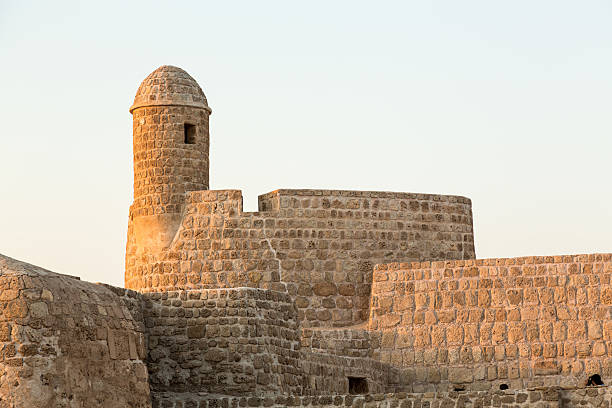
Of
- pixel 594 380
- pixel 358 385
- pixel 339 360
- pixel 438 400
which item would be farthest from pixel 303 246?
pixel 438 400

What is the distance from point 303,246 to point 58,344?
8.95m

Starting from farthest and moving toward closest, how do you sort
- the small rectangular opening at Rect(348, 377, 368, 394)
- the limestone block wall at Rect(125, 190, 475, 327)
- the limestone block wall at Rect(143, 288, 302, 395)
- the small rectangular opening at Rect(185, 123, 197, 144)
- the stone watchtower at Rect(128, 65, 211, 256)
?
the small rectangular opening at Rect(185, 123, 197, 144), the stone watchtower at Rect(128, 65, 211, 256), the limestone block wall at Rect(125, 190, 475, 327), the small rectangular opening at Rect(348, 377, 368, 394), the limestone block wall at Rect(143, 288, 302, 395)

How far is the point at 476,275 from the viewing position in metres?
22.7

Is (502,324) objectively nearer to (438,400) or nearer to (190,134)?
(438,400)

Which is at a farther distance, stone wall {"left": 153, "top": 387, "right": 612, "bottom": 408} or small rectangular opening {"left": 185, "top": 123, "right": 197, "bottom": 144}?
small rectangular opening {"left": 185, "top": 123, "right": 197, "bottom": 144}

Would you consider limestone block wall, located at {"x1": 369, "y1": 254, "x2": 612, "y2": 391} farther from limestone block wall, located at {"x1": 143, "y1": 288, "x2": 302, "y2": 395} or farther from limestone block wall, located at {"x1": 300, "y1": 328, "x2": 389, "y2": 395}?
limestone block wall, located at {"x1": 143, "y1": 288, "x2": 302, "y2": 395}

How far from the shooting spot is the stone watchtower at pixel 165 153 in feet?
81.3

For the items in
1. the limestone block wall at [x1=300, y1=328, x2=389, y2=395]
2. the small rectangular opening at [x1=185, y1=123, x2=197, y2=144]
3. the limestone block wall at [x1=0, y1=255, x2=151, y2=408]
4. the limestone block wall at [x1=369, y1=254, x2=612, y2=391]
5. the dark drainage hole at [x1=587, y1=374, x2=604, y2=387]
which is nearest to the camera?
the limestone block wall at [x1=0, y1=255, x2=151, y2=408]

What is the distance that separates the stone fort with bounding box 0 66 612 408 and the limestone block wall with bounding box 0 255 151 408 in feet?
0.07

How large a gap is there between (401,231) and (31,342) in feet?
33.7

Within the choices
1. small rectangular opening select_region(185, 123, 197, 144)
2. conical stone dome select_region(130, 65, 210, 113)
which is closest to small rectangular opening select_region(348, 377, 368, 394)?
small rectangular opening select_region(185, 123, 197, 144)

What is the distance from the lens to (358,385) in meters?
21.2

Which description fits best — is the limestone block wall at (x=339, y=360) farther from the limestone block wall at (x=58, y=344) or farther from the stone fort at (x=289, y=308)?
the limestone block wall at (x=58, y=344)

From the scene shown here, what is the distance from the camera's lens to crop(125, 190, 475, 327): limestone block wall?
24.0m
